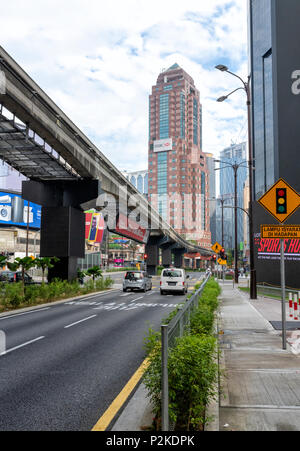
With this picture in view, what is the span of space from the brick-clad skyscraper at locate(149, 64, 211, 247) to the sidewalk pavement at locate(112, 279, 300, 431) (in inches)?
5673

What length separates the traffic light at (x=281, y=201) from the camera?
9.28 m

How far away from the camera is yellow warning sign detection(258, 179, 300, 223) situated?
921 centimetres

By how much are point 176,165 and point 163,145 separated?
1424cm

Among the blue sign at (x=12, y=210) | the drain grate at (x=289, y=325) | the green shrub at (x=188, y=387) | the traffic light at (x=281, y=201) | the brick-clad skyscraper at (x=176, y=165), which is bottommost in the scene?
the drain grate at (x=289, y=325)

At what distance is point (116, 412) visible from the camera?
5.14 m

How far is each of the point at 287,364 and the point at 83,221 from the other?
22.2m

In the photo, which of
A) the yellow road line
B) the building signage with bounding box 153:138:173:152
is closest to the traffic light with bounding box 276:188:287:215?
the yellow road line

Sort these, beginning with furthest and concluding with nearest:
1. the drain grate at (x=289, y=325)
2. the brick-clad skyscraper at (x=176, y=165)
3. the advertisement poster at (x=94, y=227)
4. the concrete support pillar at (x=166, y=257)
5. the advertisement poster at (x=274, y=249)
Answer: the brick-clad skyscraper at (x=176, y=165), the concrete support pillar at (x=166, y=257), the advertisement poster at (x=94, y=227), the advertisement poster at (x=274, y=249), the drain grate at (x=289, y=325)

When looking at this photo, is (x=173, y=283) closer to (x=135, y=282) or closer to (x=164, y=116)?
(x=135, y=282)

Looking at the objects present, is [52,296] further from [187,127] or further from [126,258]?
[187,127]

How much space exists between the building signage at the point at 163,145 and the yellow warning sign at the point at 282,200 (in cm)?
16612

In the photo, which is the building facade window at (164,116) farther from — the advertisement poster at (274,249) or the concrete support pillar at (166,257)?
the advertisement poster at (274,249)

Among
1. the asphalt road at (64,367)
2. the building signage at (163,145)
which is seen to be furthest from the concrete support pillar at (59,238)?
the building signage at (163,145)
